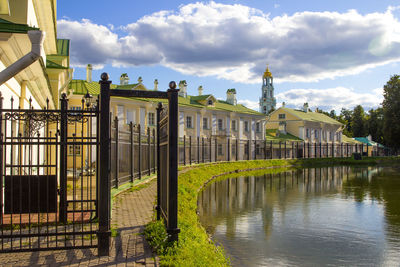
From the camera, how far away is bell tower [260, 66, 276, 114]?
8619 centimetres

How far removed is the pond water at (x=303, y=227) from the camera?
7.38 m

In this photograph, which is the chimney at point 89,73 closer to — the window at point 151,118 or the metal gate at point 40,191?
the window at point 151,118

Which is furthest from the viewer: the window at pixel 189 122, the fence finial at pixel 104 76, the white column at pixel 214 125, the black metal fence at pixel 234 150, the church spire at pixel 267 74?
the church spire at pixel 267 74

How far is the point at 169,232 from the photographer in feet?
19.7

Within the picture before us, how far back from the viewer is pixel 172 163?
5965mm

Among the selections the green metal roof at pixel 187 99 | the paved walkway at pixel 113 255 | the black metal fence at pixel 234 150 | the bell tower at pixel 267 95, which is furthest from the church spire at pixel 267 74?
the paved walkway at pixel 113 255

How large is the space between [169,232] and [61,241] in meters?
1.69

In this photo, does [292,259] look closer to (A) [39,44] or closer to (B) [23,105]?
(A) [39,44]

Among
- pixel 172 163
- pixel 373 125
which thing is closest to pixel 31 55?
pixel 172 163

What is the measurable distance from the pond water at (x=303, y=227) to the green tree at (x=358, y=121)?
70.9m

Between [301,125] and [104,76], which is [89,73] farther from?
[301,125]

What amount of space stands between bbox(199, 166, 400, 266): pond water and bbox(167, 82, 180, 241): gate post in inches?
65.3

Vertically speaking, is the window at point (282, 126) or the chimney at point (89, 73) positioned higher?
the chimney at point (89, 73)

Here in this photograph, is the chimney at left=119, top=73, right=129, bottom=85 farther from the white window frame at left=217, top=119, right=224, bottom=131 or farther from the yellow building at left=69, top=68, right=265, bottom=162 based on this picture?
the white window frame at left=217, top=119, right=224, bottom=131
